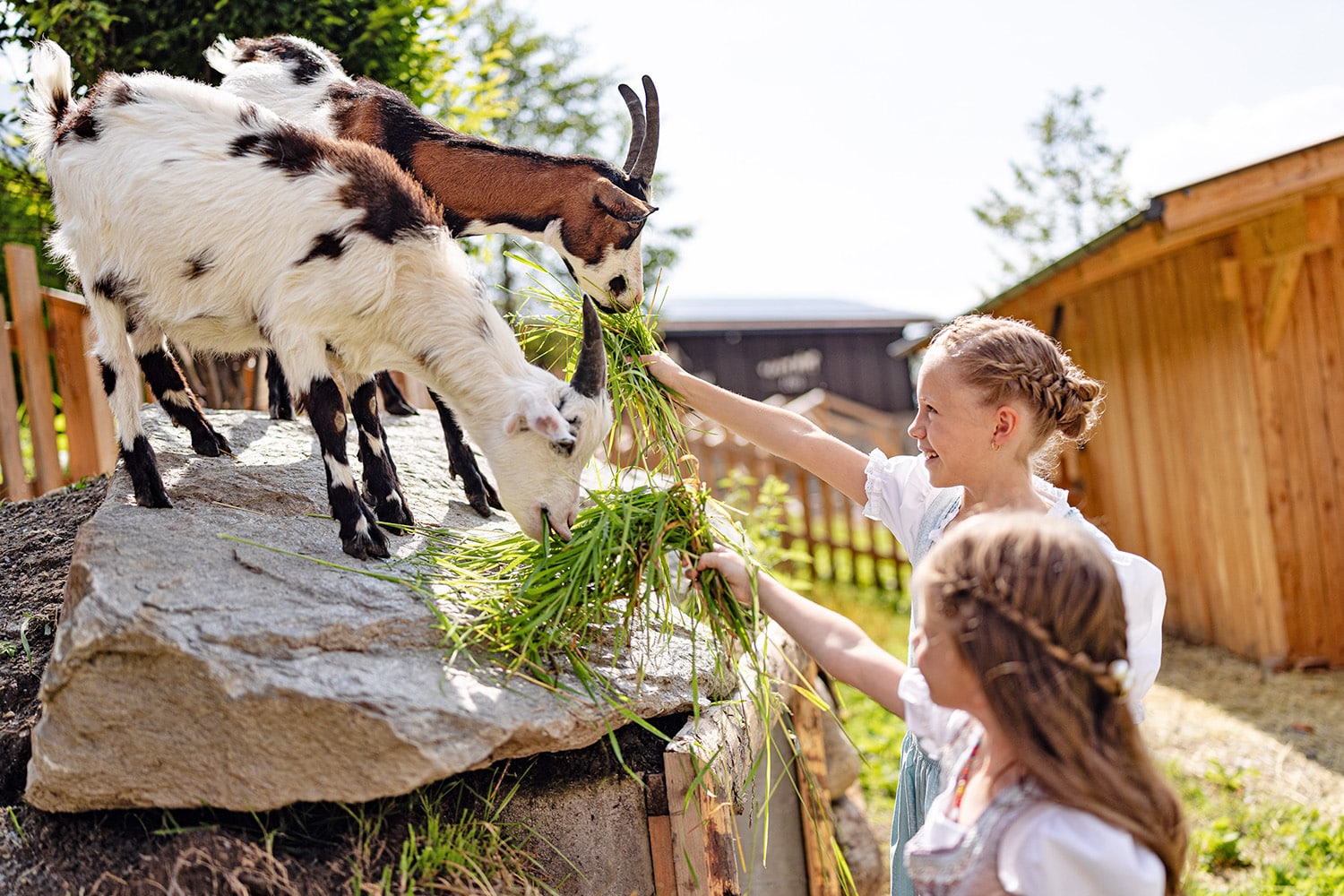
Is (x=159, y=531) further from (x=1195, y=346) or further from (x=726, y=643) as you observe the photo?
(x=1195, y=346)

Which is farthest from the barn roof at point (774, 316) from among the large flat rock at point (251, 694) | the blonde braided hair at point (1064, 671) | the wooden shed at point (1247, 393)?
the blonde braided hair at point (1064, 671)

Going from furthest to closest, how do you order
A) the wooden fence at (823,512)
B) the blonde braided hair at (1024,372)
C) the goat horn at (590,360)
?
the wooden fence at (823,512)
the goat horn at (590,360)
the blonde braided hair at (1024,372)

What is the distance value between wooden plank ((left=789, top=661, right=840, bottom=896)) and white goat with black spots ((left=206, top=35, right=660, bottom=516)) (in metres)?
1.40

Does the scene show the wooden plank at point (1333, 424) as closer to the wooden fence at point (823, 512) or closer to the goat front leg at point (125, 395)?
the wooden fence at point (823, 512)

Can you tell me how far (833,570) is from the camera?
9.59 meters

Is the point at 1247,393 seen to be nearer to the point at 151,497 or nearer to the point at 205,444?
the point at 205,444

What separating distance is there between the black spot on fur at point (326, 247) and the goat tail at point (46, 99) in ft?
2.94

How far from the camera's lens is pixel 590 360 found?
256 cm

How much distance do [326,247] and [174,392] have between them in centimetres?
94

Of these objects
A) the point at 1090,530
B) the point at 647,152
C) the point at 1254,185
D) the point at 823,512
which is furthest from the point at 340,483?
the point at 823,512

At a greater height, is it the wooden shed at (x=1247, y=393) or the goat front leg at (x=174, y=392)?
the goat front leg at (x=174, y=392)

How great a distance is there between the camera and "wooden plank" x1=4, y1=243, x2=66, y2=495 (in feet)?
14.3

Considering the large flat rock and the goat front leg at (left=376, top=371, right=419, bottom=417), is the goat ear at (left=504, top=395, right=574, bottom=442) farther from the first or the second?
the goat front leg at (left=376, top=371, right=419, bottom=417)

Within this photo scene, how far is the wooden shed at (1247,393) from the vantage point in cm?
581
